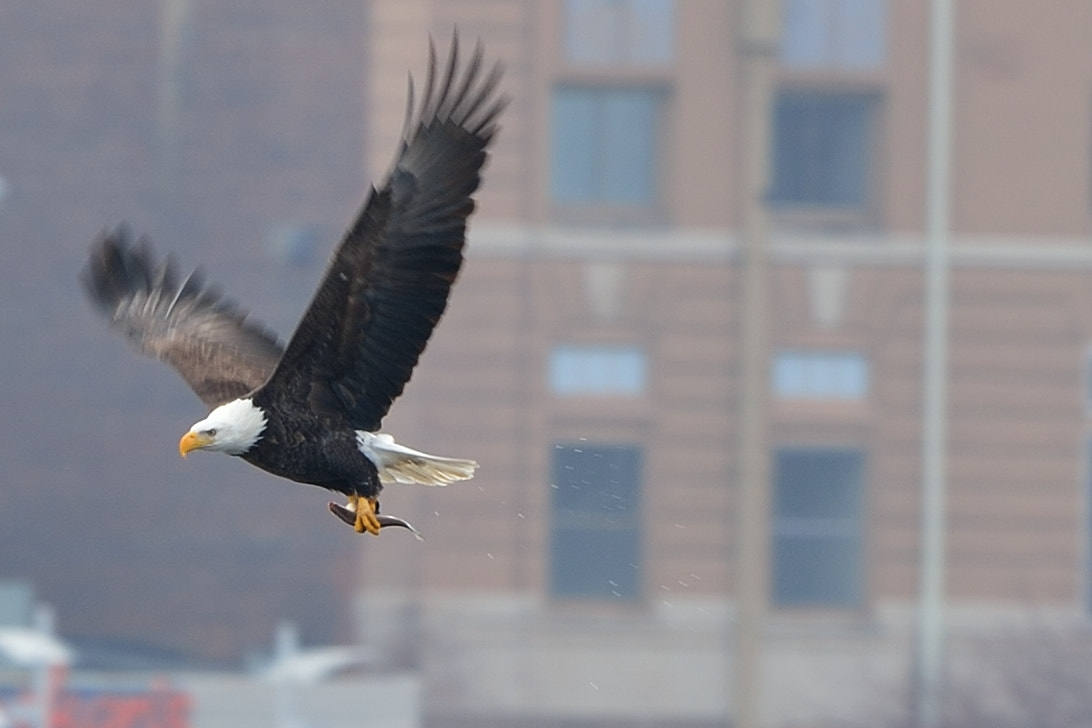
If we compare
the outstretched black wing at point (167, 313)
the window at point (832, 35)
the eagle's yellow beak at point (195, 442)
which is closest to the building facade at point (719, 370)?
the window at point (832, 35)

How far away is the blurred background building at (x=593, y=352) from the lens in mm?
22031

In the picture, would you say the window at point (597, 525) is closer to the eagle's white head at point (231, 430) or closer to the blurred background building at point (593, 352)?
the blurred background building at point (593, 352)

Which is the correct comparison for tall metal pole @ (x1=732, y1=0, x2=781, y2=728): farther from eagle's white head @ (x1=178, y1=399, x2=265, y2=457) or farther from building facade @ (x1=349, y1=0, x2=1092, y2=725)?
eagle's white head @ (x1=178, y1=399, x2=265, y2=457)

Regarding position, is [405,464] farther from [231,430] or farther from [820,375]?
[820,375]

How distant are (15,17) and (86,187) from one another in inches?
59.9

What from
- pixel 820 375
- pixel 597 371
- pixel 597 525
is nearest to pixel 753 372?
pixel 820 375

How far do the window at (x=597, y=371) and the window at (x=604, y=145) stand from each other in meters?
1.33

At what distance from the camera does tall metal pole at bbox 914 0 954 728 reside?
2200 centimetres

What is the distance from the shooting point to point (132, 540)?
22422mm

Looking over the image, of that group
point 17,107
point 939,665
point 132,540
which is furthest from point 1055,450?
point 17,107

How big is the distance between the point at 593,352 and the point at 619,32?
8.61ft

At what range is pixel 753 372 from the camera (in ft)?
73.3

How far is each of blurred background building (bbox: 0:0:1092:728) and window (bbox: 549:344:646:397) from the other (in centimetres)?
3

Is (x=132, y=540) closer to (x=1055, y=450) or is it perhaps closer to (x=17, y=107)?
(x=17, y=107)
